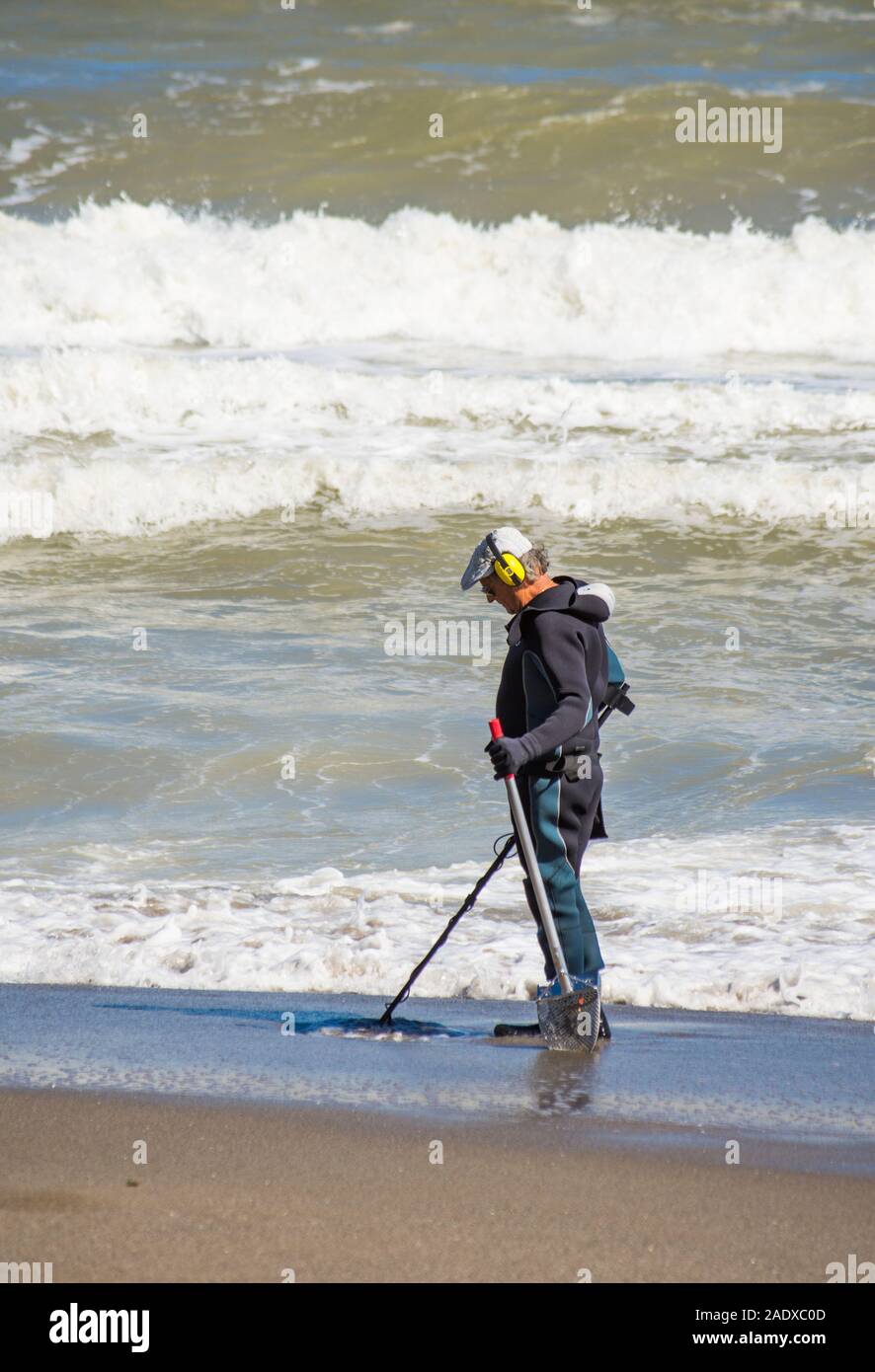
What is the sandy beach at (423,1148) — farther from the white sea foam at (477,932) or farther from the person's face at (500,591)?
the person's face at (500,591)

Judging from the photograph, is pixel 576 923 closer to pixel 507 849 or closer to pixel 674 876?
pixel 507 849

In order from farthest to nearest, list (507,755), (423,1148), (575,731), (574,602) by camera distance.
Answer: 1. (574,602)
2. (575,731)
3. (507,755)
4. (423,1148)

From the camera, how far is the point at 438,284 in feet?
72.1

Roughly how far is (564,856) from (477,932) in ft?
4.97

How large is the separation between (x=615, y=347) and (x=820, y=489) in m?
6.05

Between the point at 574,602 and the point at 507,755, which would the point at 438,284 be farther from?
the point at 507,755

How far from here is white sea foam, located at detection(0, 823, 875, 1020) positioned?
17.7 ft

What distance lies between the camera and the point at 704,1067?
4.46 metres

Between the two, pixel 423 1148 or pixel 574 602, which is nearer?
pixel 423 1148

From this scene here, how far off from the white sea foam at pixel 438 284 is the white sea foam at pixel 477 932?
14750 millimetres

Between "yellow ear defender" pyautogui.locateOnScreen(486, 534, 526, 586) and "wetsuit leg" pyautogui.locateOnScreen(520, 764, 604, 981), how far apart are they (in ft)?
2.08

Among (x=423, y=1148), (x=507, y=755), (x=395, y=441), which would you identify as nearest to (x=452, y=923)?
(x=507, y=755)

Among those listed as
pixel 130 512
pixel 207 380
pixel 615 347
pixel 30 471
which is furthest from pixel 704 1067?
pixel 615 347

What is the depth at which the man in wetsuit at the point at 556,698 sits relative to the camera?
4.43 m
